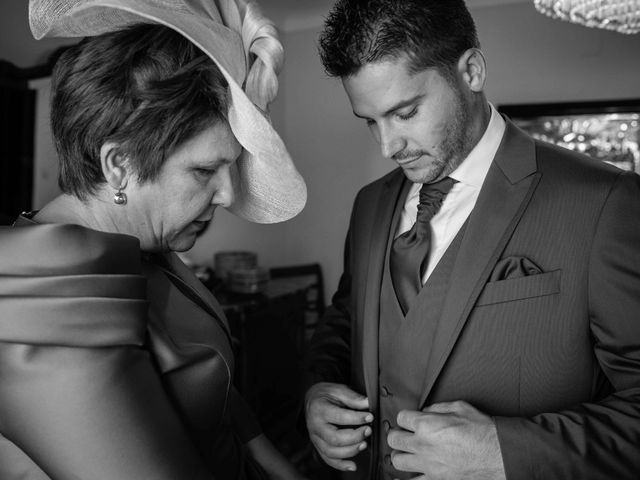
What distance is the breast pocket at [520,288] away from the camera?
129 centimetres

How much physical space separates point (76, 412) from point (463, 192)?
108 cm

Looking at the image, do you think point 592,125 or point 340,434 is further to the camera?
point 592,125

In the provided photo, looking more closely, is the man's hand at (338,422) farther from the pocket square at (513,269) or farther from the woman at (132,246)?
the pocket square at (513,269)

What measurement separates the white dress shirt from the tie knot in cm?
2

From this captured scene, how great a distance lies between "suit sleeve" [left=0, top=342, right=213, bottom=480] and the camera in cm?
77

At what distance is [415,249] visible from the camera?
1.47m

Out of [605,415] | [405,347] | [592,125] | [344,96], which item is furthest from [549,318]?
[344,96]

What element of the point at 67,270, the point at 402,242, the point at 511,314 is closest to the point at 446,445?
the point at 511,314

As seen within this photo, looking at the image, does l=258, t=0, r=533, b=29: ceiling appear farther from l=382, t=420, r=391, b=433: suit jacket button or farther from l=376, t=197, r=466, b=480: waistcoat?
l=382, t=420, r=391, b=433: suit jacket button

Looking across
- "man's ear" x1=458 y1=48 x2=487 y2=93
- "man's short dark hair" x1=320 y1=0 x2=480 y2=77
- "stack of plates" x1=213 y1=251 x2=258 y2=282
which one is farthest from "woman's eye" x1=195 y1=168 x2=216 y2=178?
"stack of plates" x1=213 y1=251 x2=258 y2=282

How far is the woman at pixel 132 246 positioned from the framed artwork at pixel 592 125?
12.8ft

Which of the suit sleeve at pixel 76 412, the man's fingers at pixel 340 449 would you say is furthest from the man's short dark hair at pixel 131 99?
the man's fingers at pixel 340 449

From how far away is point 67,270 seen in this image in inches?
32.0

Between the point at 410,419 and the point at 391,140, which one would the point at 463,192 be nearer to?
the point at 391,140
